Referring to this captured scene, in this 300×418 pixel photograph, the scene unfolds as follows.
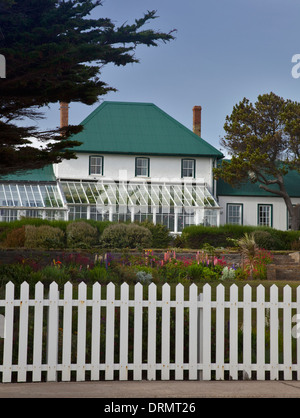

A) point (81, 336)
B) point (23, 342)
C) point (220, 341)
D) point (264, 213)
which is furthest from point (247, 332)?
point (264, 213)

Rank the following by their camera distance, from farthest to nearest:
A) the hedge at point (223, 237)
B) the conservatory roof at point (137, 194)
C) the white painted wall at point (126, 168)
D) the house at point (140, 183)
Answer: the white painted wall at point (126, 168), the conservatory roof at point (137, 194), the house at point (140, 183), the hedge at point (223, 237)

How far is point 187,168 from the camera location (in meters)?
34.8

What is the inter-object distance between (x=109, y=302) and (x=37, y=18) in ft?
26.8

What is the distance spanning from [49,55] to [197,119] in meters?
26.6

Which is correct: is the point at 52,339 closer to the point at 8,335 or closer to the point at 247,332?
the point at 8,335

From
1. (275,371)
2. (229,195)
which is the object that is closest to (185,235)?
(229,195)

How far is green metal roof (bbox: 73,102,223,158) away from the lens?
34.1 meters

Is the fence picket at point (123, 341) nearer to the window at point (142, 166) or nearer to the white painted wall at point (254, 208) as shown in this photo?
the window at point (142, 166)

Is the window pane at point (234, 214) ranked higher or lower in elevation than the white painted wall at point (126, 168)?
lower

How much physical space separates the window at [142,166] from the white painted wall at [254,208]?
5226 mm

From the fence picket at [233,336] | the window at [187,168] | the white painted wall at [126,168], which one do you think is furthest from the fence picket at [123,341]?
the window at [187,168]

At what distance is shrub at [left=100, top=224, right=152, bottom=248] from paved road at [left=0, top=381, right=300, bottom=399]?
49.5 feet

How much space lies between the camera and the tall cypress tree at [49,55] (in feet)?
40.0

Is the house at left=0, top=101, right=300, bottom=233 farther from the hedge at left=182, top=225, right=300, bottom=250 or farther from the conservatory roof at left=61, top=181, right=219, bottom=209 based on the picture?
the hedge at left=182, top=225, right=300, bottom=250
